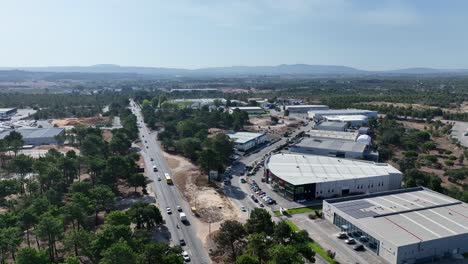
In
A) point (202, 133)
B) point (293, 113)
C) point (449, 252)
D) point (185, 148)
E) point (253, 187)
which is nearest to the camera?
point (449, 252)

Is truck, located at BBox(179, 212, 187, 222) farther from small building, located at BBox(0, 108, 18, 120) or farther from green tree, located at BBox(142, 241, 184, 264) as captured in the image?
small building, located at BBox(0, 108, 18, 120)

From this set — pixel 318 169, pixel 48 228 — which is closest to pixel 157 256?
pixel 48 228

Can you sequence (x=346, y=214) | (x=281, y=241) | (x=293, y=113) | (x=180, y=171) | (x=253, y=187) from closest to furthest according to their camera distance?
(x=281, y=241) → (x=346, y=214) → (x=253, y=187) → (x=180, y=171) → (x=293, y=113)

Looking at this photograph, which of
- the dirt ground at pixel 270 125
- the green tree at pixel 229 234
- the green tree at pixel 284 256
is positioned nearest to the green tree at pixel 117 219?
the green tree at pixel 229 234

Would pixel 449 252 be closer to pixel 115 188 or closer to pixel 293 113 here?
pixel 115 188

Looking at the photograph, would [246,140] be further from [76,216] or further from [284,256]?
[284,256]

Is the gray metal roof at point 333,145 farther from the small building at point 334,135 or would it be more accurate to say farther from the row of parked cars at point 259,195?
the row of parked cars at point 259,195

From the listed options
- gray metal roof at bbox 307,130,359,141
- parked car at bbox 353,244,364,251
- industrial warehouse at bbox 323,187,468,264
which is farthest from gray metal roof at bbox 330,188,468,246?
gray metal roof at bbox 307,130,359,141

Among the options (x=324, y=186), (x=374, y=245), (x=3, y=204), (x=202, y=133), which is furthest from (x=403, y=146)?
(x=3, y=204)
